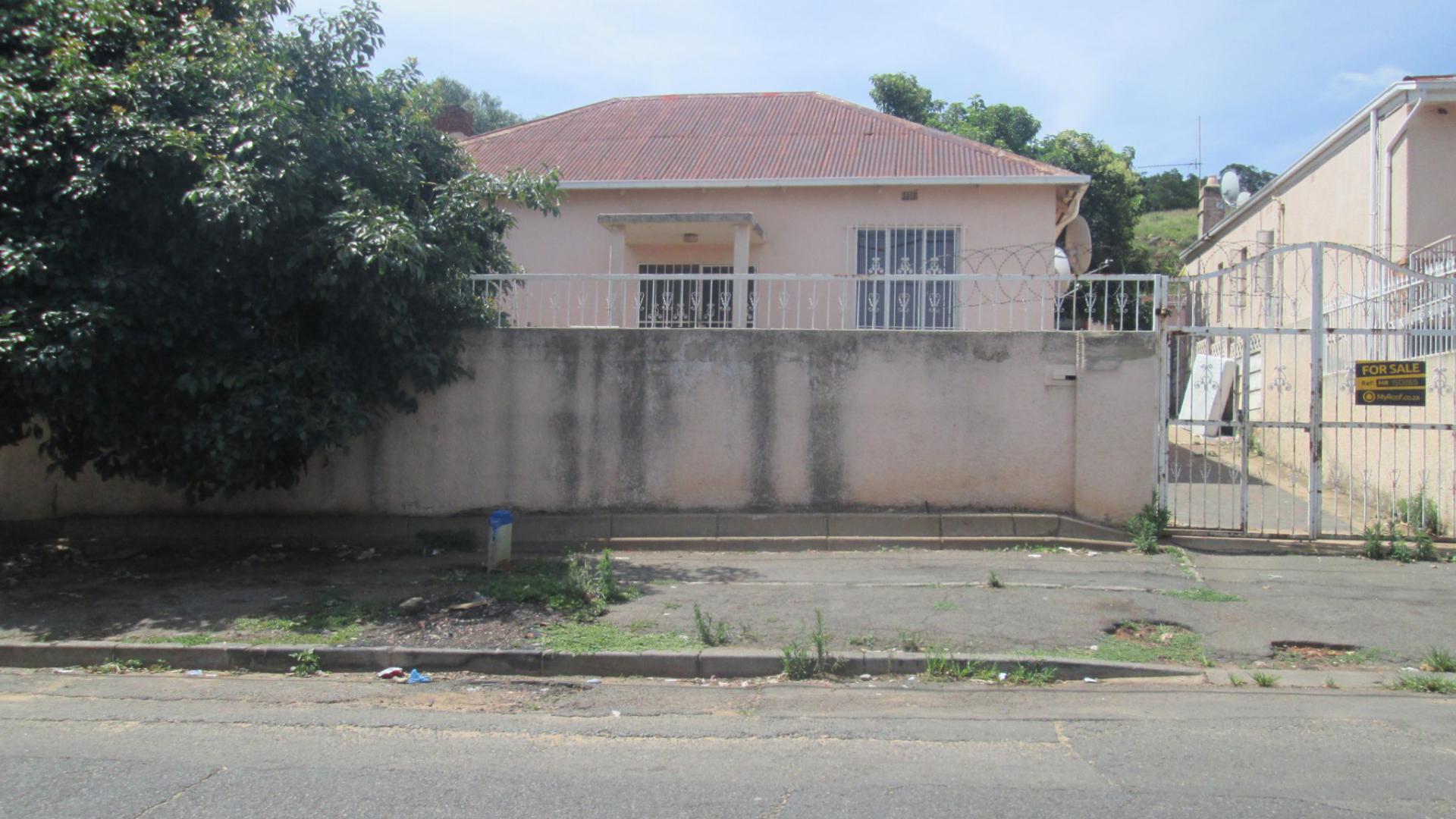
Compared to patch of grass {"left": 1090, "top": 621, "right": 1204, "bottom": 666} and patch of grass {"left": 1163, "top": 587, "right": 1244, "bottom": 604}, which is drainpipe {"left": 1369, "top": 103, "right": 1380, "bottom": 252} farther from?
patch of grass {"left": 1090, "top": 621, "right": 1204, "bottom": 666}

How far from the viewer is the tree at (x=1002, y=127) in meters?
26.0

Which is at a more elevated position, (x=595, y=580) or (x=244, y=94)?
(x=244, y=94)

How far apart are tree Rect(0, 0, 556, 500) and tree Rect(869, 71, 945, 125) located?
60.9ft

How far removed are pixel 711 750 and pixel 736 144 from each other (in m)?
12.2

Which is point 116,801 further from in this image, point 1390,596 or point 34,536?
point 1390,596

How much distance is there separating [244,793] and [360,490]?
20.4 ft

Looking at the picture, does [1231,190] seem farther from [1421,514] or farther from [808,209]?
[1421,514]

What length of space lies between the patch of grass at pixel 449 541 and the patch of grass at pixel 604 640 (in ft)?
10.3

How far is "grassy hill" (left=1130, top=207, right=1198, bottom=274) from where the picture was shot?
2843 centimetres

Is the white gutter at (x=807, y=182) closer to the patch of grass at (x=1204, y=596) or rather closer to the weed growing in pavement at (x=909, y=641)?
the patch of grass at (x=1204, y=596)

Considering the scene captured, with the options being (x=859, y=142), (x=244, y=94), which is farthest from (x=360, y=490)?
(x=859, y=142)

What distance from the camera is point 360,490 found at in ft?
33.5

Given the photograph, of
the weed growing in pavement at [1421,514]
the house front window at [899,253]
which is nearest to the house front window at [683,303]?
the house front window at [899,253]

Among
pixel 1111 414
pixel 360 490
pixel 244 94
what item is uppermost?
pixel 244 94
